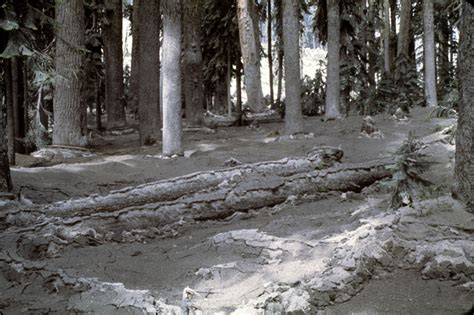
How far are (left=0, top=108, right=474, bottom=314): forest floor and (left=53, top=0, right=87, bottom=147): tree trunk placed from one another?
4.24m

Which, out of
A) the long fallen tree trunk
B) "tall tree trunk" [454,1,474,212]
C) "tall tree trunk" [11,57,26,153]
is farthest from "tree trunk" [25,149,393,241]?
"tall tree trunk" [11,57,26,153]

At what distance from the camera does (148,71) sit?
14.1 m

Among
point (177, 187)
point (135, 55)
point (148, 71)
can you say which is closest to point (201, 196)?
point (177, 187)

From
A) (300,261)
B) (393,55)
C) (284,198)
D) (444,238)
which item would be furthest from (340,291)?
(393,55)

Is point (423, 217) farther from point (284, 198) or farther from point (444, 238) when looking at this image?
point (284, 198)

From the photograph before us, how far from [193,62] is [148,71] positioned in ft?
11.0

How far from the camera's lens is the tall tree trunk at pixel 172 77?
1120 centimetres

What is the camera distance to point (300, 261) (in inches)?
207

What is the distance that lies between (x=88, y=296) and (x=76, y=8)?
9.99 metres

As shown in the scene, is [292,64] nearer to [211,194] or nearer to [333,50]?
[333,50]

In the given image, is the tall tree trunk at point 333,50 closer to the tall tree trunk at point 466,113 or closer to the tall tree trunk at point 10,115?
the tall tree trunk at point 10,115

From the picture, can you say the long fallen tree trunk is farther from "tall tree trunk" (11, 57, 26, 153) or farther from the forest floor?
"tall tree trunk" (11, 57, 26, 153)

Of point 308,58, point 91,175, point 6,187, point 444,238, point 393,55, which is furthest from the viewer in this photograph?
point 308,58

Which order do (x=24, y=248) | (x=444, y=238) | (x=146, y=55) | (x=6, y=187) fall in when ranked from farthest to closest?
1. (x=146, y=55)
2. (x=6, y=187)
3. (x=24, y=248)
4. (x=444, y=238)
